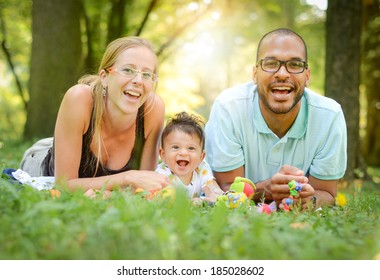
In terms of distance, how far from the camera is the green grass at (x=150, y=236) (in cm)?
201

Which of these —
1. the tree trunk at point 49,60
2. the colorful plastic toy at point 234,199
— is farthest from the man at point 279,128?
the tree trunk at point 49,60

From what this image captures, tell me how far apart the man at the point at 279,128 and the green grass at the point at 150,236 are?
141 cm

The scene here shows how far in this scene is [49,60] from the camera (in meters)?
8.34

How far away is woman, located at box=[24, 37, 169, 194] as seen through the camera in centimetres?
364

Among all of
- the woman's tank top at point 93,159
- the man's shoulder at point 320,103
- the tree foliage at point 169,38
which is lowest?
the woman's tank top at point 93,159

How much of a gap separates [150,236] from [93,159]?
2023mm

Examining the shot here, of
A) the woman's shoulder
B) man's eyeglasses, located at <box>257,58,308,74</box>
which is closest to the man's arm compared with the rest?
man's eyeglasses, located at <box>257,58,308,74</box>

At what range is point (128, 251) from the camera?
2016 millimetres

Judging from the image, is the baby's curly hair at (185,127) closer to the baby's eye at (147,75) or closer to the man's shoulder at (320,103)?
the baby's eye at (147,75)

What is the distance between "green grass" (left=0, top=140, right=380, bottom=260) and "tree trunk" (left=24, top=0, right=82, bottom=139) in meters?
5.99

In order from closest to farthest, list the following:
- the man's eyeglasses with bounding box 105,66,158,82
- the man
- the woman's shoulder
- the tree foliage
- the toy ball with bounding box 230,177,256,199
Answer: the toy ball with bounding box 230,177,256,199 < the man's eyeglasses with bounding box 105,66,158,82 < the man < the woman's shoulder < the tree foliage

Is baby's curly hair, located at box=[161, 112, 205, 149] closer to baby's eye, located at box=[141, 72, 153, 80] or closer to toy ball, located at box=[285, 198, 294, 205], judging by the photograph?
baby's eye, located at box=[141, 72, 153, 80]

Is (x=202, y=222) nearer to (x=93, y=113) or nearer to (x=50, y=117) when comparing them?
(x=93, y=113)

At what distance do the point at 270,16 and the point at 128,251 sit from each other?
13.6m
